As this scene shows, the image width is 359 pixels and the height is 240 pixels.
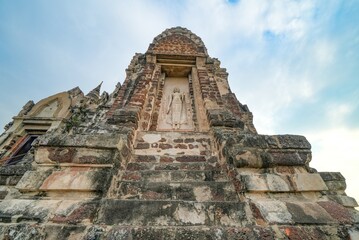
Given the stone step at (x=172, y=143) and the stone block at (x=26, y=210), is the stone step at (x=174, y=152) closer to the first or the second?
the stone step at (x=172, y=143)

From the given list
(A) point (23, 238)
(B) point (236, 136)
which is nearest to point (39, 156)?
(A) point (23, 238)

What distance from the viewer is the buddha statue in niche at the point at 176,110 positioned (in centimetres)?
461

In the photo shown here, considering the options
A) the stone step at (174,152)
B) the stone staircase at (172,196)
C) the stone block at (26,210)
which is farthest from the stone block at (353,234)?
the stone block at (26,210)

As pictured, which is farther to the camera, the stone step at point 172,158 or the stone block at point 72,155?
the stone step at point 172,158

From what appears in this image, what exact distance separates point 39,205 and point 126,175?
1048mm

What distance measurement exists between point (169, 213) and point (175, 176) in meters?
0.75

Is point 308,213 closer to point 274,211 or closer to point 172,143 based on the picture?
point 274,211

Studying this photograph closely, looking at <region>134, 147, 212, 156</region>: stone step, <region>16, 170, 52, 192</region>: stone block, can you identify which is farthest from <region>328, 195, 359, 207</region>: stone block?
<region>16, 170, 52, 192</region>: stone block

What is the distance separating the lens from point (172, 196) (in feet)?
7.36

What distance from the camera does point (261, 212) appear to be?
6.06ft

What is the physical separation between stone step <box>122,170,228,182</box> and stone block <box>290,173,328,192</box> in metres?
0.93

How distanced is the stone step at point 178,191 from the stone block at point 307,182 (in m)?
0.80

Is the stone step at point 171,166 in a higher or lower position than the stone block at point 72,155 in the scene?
higher

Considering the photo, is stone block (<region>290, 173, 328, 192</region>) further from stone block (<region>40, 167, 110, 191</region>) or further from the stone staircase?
stone block (<region>40, 167, 110, 191</region>)
